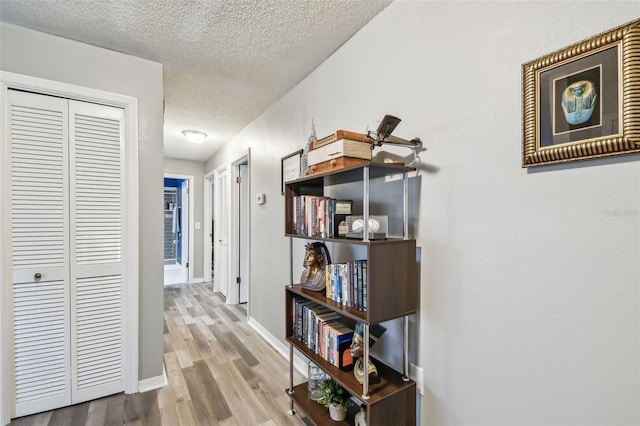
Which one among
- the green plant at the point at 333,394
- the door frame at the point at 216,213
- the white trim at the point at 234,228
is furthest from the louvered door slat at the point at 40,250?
the door frame at the point at 216,213

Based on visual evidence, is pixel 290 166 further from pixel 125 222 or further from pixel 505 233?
pixel 505 233

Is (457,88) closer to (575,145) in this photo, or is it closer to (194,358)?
(575,145)

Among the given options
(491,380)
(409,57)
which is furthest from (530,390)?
(409,57)

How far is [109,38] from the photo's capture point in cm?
187

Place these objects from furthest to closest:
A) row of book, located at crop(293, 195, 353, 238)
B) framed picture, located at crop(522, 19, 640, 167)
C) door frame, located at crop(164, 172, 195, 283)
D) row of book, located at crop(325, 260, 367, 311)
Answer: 1. door frame, located at crop(164, 172, 195, 283)
2. row of book, located at crop(293, 195, 353, 238)
3. row of book, located at crop(325, 260, 367, 311)
4. framed picture, located at crop(522, 19, 640, 167)

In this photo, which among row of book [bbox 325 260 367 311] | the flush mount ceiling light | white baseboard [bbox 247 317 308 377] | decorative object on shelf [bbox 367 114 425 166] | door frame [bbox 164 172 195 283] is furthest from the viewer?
door frame [bbox 164 172 195 283]

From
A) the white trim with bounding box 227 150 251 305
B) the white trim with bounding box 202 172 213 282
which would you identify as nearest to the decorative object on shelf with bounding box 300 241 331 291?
the white trim with bounding box 227 150 251 305

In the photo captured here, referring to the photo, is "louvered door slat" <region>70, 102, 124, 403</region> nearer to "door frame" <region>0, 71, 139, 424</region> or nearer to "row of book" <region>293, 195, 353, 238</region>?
"door frame" <region>0, 71, 139, 424</region>

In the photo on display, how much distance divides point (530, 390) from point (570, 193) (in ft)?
2.30

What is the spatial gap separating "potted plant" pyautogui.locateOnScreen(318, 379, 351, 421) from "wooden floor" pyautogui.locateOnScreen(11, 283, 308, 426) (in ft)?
1.15

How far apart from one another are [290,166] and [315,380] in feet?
5.45

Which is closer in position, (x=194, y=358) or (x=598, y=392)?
(x=598, y=392)

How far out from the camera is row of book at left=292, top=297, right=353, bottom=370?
5.06ft

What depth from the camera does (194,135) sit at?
3.85 m
